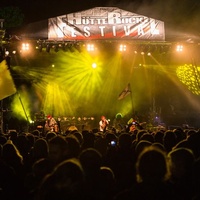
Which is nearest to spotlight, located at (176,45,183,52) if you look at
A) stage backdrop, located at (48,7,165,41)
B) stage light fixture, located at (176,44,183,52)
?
stage light fixture, located at (176,44,183,52)

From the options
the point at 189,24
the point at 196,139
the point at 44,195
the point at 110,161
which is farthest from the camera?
the point at 189,24

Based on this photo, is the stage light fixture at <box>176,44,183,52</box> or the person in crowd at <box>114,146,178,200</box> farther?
the stage light fixture at <box>176,44,183,52</box>

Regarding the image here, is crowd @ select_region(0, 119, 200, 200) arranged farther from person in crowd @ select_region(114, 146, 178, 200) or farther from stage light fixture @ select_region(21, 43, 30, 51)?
stage light fixture @ select_region(21, 43, 30, 51)

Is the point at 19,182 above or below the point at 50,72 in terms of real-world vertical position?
below

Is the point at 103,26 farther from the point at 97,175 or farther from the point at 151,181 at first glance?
the point at 151,181

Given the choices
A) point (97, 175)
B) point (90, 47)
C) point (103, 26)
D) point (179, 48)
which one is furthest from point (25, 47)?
point (97, 175)

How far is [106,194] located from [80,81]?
21982 mm

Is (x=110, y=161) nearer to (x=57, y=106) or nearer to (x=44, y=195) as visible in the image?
(x=44, y=195)

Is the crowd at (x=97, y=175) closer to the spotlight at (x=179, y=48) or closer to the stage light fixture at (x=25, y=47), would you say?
the stage light fixture at (x=25, y=47)

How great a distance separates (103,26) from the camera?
14.7 m

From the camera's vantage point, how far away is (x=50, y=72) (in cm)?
2408

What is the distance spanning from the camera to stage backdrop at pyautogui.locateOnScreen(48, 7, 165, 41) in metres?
14.5

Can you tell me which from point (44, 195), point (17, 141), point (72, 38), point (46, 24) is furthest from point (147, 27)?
point (44, 195)

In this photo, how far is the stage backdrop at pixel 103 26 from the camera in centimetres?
1452
